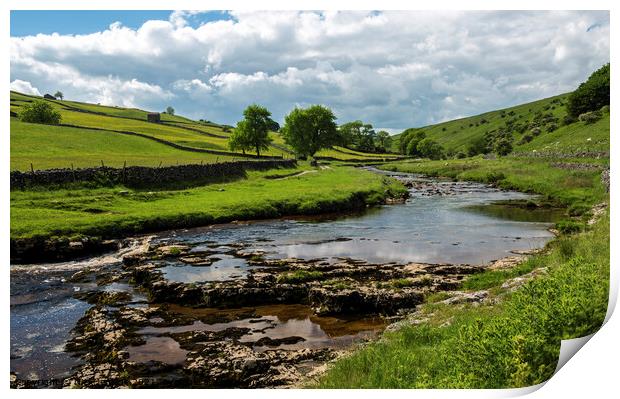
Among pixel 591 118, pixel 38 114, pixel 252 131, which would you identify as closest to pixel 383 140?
pixel 252 131

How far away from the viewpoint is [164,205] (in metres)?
35.7

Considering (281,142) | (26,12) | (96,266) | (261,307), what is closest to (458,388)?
(261,307)

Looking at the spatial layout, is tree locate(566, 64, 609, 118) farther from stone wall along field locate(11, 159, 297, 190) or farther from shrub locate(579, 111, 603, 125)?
stone wall along field locate(11, 159, 297, 190)

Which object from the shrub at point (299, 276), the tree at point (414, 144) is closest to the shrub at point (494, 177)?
the shrub at point (299, 276)

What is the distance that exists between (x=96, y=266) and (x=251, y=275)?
26.9 ft

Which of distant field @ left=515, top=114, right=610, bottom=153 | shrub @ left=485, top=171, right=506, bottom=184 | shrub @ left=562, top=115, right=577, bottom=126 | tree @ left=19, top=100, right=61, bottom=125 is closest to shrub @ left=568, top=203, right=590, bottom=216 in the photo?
distant field @ left=515, top=114, right=610, bottom=153

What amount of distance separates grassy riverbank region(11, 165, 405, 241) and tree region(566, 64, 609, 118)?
49.5 meters

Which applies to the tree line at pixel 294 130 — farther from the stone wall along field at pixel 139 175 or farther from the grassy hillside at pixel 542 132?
the grassy hillside at pixel 542 132

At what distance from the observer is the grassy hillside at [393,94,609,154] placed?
54.3m

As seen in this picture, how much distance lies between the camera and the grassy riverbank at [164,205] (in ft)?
89.1

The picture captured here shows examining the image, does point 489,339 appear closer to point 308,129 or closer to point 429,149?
point 308,129

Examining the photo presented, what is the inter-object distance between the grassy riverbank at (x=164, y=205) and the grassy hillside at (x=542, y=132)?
2325 cm

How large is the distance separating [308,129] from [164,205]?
207 feet

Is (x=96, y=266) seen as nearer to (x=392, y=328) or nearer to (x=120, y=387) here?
(x=120, y=387)
